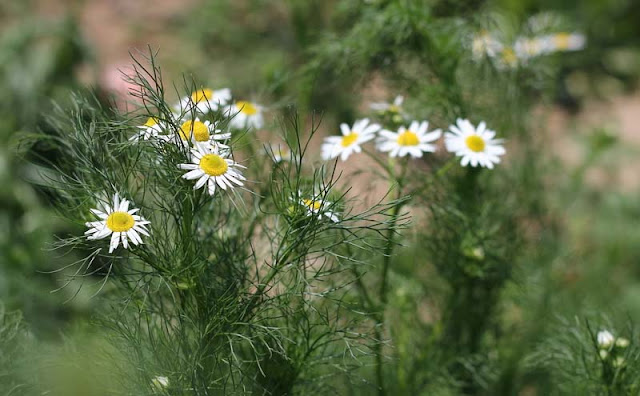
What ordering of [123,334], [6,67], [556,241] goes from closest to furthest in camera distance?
1. [123,334]
2. [556,241]
3. [6,67]

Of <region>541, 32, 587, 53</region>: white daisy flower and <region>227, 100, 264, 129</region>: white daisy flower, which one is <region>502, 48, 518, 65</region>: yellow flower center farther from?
<region>227, 100, 264, 129</region>: white daisy flower

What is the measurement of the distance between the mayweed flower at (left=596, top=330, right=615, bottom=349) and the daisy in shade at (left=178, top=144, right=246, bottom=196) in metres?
0.57

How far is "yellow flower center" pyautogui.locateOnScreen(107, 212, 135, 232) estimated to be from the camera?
0.77 m

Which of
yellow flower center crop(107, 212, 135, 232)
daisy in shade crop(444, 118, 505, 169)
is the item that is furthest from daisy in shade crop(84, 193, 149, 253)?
daisy in shade crop(444, 118, 505, 169)

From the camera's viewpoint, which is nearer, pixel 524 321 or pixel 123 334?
pixel 123 334

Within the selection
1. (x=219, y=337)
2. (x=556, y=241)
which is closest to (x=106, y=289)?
(x=219, y=337)

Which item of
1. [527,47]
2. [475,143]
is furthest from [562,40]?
[475,143]

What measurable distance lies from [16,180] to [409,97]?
3.19 ft

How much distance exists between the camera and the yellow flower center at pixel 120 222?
0.77 m

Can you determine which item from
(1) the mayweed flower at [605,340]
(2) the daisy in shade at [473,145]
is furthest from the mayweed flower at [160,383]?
(1) the mayweed flower at [605,340]

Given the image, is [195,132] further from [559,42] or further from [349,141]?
[559,42]

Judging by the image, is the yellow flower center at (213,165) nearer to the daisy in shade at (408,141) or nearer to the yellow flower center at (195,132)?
the yellow flower center at (195,132)

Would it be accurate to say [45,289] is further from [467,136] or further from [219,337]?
[467,136]

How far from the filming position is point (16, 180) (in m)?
1.72
